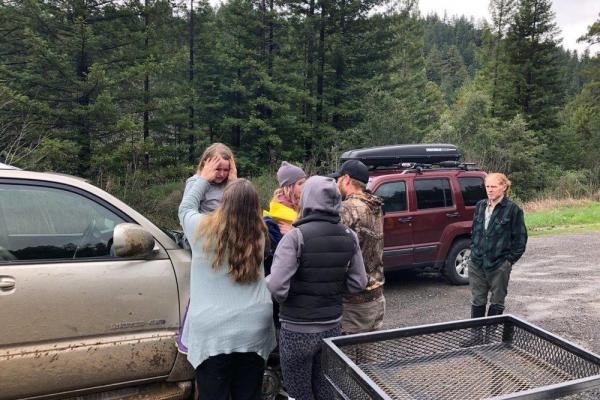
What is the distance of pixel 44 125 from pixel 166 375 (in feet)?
56.4

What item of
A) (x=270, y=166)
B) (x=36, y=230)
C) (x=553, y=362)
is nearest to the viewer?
(x=553, y=362)

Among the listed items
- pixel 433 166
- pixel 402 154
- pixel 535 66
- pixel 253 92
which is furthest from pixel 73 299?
pixel 535 66

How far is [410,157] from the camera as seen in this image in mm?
8578

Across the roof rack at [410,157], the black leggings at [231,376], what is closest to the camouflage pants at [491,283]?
the black leggings at [231,376]

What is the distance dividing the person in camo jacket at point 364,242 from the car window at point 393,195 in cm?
392

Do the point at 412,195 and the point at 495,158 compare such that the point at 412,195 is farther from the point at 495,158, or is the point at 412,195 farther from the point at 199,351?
the point at 495,158

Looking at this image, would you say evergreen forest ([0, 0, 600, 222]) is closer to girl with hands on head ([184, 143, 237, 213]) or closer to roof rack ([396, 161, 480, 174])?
roof rack ([396, 161, 480, 174])

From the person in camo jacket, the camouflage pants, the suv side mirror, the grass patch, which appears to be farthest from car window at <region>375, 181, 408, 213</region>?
the grass patch

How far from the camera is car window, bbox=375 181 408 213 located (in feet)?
24.6

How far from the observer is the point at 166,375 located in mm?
3375

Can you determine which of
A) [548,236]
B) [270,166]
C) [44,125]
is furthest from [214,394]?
[270,166]

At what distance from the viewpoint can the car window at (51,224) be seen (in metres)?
3.09

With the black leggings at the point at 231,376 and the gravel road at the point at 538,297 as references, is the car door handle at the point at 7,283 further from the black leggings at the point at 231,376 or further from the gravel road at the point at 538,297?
the gravel road at the point at 538,297

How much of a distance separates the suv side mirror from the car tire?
241 inches
